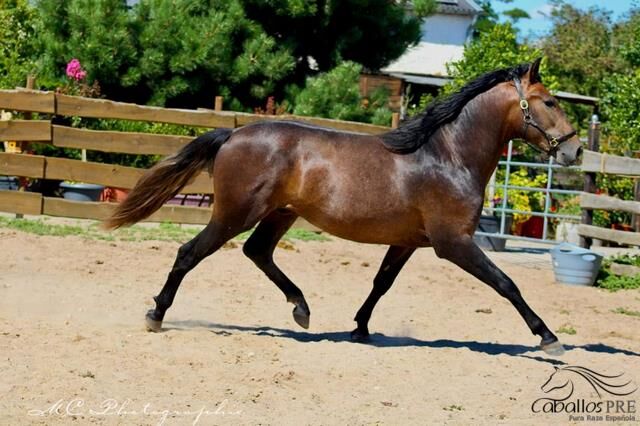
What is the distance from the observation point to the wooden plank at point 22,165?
12062 mm

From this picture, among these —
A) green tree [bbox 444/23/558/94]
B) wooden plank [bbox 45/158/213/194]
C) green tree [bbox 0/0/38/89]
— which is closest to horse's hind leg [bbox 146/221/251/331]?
wooden plank [bbox 45/158/213/194]

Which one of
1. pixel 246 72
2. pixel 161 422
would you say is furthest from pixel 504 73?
pixel 246 72

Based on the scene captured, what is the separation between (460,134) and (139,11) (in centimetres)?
1083

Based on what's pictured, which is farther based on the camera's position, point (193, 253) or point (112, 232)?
point (112, 232)

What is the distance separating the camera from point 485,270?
6.74 m

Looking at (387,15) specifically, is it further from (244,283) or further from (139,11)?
(244,283)

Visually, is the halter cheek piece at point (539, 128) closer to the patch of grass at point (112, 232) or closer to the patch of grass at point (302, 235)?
the patch of grass at point (112, 232)

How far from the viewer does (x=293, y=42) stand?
17359 millimetres

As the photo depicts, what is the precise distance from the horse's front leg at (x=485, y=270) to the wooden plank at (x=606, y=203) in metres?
5.13

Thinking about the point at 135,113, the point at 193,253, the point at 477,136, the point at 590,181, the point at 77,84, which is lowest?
the point at 193,253

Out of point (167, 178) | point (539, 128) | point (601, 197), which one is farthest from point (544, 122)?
point (601, 197)

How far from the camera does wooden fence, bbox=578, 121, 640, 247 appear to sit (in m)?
11.5

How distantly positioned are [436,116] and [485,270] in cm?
118

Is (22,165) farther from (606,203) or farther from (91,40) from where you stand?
(606,203)
